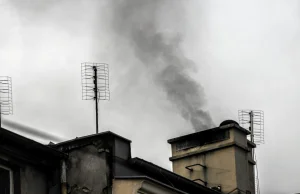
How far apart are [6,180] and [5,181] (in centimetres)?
3

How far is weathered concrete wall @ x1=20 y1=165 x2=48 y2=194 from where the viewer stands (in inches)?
902

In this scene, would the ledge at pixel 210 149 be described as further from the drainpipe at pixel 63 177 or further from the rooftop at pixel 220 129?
the drainpipe at pixel 63 177

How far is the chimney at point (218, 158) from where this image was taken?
32625mm

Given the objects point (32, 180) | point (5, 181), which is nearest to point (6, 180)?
point (5, 181)

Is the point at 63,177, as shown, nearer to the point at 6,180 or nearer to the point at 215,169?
the point at 6,180

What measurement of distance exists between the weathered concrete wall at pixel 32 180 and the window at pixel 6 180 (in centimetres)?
29

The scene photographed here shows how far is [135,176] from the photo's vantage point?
24062 millimetres

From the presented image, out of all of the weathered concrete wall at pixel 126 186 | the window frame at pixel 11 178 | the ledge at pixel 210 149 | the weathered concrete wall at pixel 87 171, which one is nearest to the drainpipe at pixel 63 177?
the weathered concrete wall at pixel 87 171

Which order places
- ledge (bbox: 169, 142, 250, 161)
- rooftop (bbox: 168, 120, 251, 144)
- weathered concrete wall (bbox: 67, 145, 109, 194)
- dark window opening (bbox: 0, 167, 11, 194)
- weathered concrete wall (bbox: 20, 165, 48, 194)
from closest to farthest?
dark window opening (bbox: 0, 167, 11, 194) < weathered concrete wall (bbox: 20, 165, 48, 194) < weathered concrete wall (bbox: 67, 145, 109, 194) < ledge (bbox: 169, 142, 250, 161) < rooftop (bbox: 168, 120, 251, 144)

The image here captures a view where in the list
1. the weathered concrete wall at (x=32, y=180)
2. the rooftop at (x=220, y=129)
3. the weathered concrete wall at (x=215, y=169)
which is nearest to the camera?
the weathered concrete wall at (x=32, y=180)

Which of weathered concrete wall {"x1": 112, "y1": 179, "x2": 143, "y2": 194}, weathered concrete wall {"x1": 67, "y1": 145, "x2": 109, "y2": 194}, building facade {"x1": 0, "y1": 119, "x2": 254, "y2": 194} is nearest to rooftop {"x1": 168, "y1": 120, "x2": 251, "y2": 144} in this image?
building facade {"x1": 0, "y1": 119, "x2": 254, "y2": 194}

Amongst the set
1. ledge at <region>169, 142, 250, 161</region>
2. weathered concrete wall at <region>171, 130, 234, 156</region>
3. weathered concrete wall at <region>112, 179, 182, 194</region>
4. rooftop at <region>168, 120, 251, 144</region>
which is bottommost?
weathered concrete wall at <region>112, 179, 182, 194</region>

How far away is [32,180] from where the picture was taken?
2322 cm

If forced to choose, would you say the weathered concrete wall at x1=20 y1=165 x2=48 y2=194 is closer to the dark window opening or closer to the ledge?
the dark window opening
